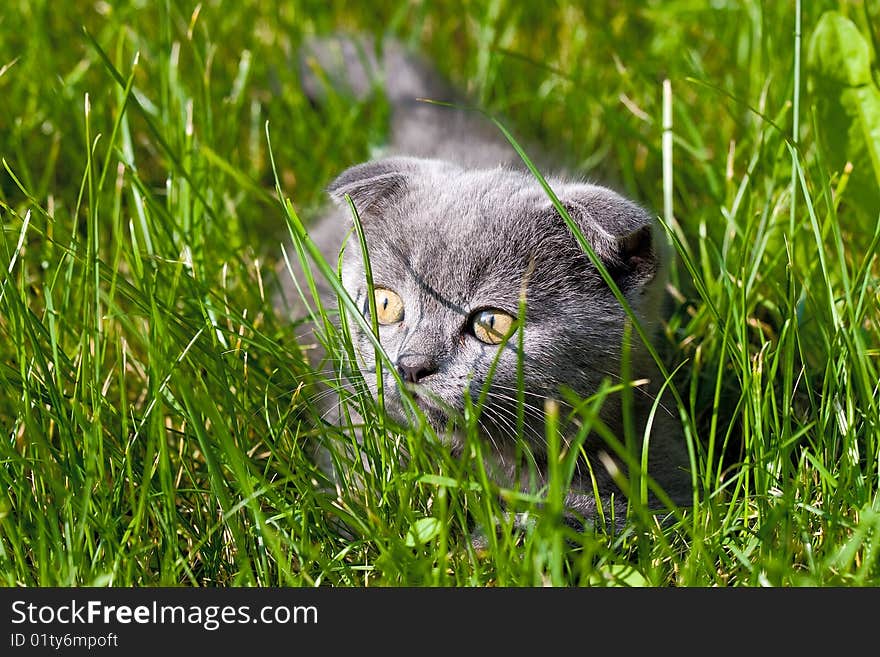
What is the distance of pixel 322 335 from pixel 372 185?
0.32 metres

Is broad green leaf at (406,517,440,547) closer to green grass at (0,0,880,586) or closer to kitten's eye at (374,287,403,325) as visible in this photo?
green grass at (0,0,880,586)

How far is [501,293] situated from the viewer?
1544 millimetres

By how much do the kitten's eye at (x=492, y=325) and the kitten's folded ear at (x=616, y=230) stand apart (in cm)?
20

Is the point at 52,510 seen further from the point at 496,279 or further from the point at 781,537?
the point at 781,537

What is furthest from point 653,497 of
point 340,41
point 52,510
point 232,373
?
point 340,41

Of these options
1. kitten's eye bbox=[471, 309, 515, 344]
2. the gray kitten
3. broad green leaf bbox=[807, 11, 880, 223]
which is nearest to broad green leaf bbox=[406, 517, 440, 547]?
the gray kitten

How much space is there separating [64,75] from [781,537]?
247 centimetres

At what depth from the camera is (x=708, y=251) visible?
210cm

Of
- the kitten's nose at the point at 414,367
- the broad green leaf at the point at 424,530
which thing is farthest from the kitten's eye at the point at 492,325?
the broad green leaf at the point at 424,530

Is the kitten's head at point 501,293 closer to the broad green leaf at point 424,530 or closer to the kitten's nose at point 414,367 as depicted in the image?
the kitten's nose at point 414,367

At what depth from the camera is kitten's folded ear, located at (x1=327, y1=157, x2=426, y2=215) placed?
1.68 meters

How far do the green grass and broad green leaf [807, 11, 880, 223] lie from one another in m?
0.01

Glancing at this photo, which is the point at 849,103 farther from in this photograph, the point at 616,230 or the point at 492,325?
the point at 492,325

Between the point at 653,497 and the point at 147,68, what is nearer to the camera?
the point at 653,497
